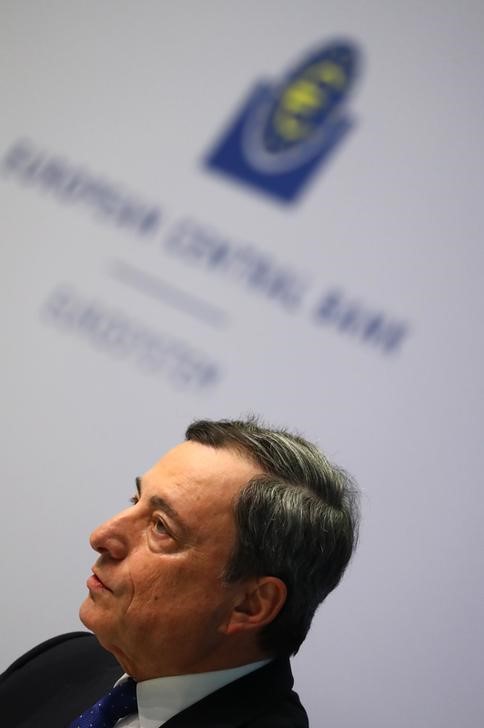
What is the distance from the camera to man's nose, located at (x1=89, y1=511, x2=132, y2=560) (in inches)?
62.8

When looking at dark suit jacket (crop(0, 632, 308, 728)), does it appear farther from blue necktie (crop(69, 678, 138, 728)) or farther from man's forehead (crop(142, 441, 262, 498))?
man's forehead (crop(142, 441, 262, 498))

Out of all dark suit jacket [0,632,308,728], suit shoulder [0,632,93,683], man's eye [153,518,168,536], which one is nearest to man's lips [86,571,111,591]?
man's eye [153,518,168,536]

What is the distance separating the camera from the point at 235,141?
8.95 ft

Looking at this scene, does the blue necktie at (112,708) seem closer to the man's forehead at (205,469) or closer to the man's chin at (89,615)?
the man's chin at (89,615)

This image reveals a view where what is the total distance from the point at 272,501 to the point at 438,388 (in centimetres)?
98

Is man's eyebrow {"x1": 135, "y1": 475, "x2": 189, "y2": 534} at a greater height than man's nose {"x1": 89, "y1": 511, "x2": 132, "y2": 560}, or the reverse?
man's eyebrow {"x1": 135, "y1": 475, "x2": 189, "y2": 534}

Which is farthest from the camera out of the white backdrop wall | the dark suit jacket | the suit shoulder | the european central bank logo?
the european central bank logo

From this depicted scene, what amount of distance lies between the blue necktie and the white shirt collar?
5 centimetres

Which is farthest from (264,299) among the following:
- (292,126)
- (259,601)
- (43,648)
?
(259,601)

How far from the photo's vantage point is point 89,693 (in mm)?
1822

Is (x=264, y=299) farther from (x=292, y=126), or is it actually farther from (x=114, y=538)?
(x=114, y=538)

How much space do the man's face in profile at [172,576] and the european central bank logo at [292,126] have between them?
1.25m

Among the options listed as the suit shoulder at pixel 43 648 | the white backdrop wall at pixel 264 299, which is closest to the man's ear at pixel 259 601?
the suit shoulder at pixel 43 648

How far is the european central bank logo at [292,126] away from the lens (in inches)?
105
